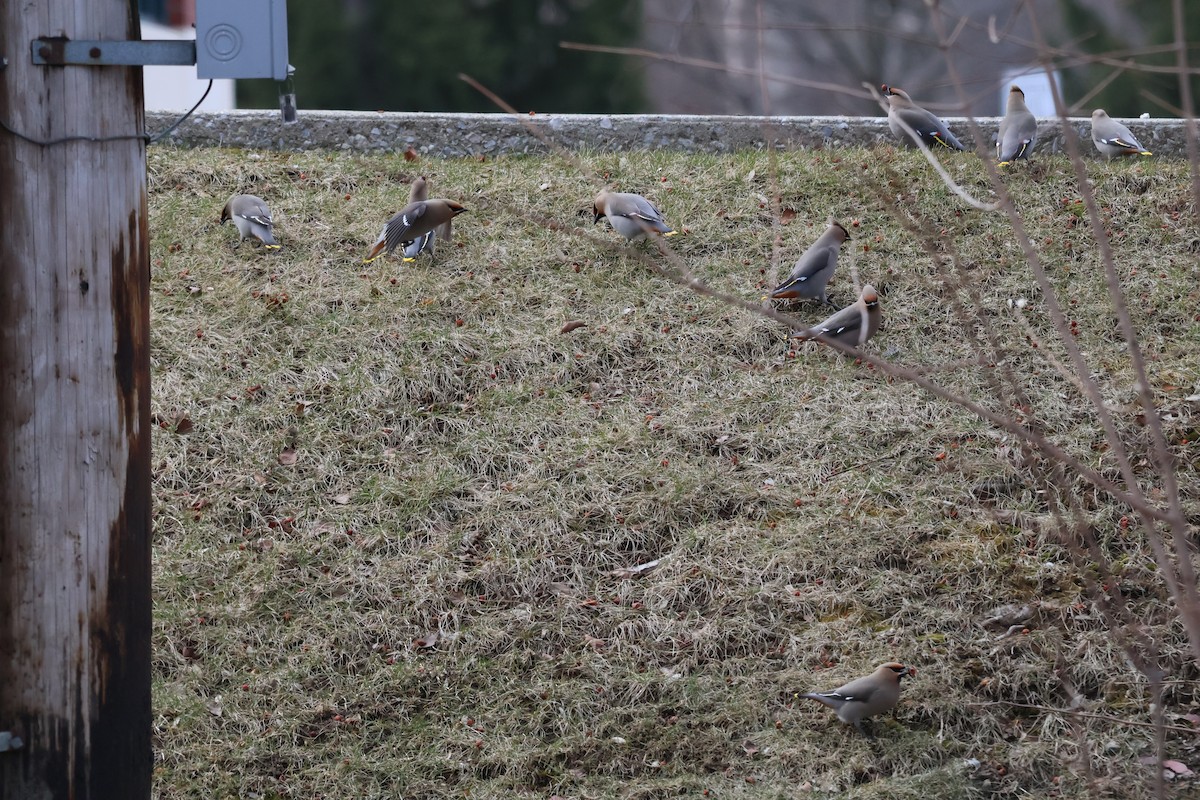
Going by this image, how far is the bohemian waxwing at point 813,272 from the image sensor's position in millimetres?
6680

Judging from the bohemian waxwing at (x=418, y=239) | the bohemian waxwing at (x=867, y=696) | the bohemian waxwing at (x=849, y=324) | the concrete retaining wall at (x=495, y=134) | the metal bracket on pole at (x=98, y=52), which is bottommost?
the bohemian waxwing at (x=867, y=696)

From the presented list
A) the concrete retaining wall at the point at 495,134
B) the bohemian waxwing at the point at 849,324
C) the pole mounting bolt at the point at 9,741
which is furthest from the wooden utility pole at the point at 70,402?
the concrete retaining wall at the point at 495,134

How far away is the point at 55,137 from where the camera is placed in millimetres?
2906

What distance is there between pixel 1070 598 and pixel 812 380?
181 centimetres

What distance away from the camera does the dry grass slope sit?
Answer: 14.8ft

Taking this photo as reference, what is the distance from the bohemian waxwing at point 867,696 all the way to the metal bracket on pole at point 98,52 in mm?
3040

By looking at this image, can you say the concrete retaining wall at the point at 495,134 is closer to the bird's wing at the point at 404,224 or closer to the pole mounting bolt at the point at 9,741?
the bird's wing at the point at 404,224

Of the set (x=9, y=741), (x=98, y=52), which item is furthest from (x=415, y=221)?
(x=9, y=741)

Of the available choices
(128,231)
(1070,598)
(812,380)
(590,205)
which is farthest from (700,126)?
(128,231)

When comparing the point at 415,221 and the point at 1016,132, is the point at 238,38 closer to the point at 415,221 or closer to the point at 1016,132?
the point at 415,221

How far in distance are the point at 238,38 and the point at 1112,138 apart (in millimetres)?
6711

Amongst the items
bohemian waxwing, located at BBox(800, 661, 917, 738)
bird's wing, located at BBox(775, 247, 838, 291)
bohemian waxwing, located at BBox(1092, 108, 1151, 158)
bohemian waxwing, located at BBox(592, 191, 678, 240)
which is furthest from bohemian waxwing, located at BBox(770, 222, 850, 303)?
bohemian waxwing, located at BBox(800, 661, 917, 738)

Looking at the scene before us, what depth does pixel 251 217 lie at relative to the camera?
23.4 ft

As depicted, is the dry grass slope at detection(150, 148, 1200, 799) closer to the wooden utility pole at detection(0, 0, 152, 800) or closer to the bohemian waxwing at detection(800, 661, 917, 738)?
the bohemian waxwing at detection(800, 661, 917, 738)
